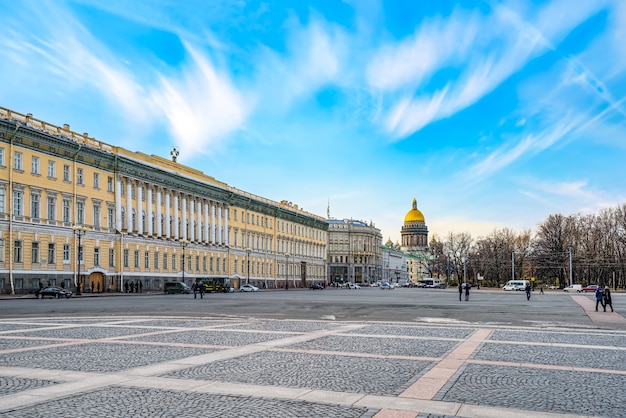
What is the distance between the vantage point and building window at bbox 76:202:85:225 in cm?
6431

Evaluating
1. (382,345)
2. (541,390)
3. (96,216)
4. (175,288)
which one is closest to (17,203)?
(96,216)

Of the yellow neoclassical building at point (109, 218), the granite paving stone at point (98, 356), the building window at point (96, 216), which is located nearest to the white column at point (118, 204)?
the yellow neoclassical building at point (109, 218)

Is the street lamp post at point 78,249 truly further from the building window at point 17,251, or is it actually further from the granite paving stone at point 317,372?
the granite paving stone at point 317,372

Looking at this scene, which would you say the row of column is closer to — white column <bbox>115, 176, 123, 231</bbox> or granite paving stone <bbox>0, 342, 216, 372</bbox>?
white column <bbox>115, 176, 123, 231</bbox>

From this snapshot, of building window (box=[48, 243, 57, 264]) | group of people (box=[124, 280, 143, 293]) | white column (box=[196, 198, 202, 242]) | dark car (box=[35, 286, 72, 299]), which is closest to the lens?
dark car (box=[35, 286, 72, 299])

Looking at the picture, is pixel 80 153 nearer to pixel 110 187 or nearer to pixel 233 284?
pixel 110 187

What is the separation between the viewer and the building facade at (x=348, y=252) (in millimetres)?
186750

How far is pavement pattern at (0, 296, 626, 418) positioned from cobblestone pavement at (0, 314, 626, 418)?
0.08 ft

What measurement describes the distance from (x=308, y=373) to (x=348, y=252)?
17647 cm

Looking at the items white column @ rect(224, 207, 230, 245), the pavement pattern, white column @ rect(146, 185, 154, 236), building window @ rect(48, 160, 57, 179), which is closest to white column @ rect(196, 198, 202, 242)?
white column @ rect(224, 207, 230, 245)

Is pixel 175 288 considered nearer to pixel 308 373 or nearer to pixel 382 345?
pixel 382 345

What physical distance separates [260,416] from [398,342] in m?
9.32

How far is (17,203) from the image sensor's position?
185 ft

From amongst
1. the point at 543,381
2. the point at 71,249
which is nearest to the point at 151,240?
the point at 71,249
